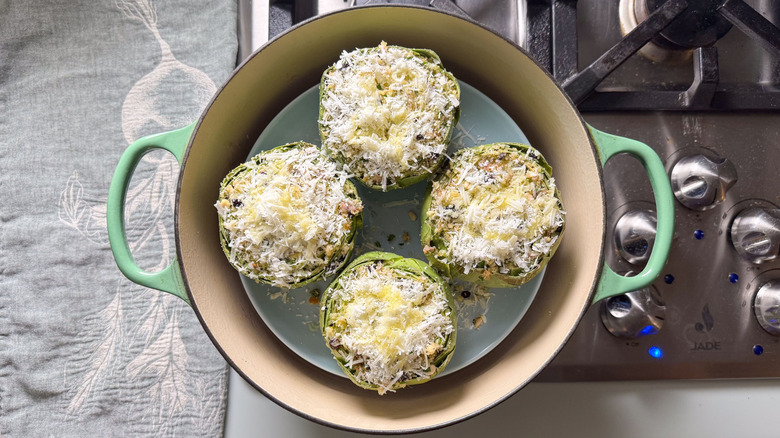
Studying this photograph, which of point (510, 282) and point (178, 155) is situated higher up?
point (178, 155)

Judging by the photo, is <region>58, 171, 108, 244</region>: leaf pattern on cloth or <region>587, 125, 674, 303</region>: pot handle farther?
<region>58, 171, 108, 244</region>: leaf pattern on cloth

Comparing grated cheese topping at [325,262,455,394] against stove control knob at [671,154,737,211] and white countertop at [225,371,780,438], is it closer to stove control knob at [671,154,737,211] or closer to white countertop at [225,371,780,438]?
white countertop at [225,371,780,438]

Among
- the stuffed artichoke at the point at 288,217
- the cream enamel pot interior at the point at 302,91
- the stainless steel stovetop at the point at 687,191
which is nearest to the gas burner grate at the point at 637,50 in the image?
the stainless steel stovetop at the point at 687,191

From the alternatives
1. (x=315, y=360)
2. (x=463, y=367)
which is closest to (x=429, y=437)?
(x=463, y=367)

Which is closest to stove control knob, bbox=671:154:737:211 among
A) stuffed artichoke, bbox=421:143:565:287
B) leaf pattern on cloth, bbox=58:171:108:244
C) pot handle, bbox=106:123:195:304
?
stuffed artichoke, bbox=421:143:565:287

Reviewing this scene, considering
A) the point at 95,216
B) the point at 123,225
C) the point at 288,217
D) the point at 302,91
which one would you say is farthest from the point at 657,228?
the point at 95,216

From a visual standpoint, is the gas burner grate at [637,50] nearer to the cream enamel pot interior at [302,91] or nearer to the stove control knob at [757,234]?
the cream enamel pot interior at [302,91]

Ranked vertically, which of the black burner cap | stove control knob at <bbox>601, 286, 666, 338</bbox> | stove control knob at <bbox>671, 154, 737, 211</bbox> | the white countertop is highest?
the black burner cap

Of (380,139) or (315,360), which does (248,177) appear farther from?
(315,360)
